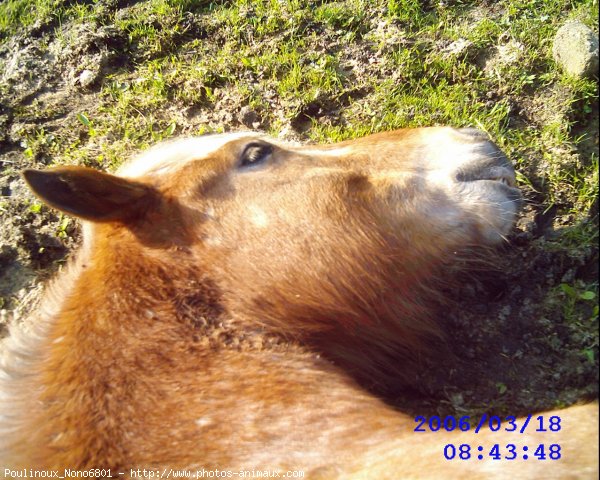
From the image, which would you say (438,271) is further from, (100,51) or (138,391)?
(100,51)

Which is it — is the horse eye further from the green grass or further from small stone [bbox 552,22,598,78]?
small stone [bbox 552,22,598,78]

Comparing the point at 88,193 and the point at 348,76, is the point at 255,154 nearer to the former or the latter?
the point at 88,193

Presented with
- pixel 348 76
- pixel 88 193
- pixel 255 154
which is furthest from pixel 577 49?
pixel 88 193

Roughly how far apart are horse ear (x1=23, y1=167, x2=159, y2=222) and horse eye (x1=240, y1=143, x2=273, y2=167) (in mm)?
540

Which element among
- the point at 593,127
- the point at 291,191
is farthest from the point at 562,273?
the point at 291,191

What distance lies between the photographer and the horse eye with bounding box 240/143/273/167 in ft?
9.55

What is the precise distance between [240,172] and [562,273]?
1868 millimetres

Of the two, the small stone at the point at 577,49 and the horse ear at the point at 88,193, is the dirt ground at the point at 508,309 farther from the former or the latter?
the horse ear at the point at 88,193

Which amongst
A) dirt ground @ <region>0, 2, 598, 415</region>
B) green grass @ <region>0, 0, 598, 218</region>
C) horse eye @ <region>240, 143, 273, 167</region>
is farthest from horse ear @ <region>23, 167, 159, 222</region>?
green grass @ <region>0, 0, 598, 218</region>

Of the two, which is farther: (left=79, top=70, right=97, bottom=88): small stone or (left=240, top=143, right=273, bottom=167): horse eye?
(left=79, top=70, right=97, bottom=88): small stone

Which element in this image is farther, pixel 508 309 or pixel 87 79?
pixel 87 79

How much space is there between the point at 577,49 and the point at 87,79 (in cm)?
403

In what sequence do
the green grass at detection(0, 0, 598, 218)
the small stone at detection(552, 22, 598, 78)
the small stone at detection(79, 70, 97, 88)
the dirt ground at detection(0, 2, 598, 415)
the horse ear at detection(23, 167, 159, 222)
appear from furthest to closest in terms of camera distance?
the small stone at detection(79, 70, 97, 88) → the green grass at detection(0, 0, 598, 218) → the small stone at detection(552, 22, 598, 78) → the dirt ground at detection(0, 2, 598, 415) → the horse ear at detection(23, 167, 159, 222)

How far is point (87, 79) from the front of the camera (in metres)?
5.07
